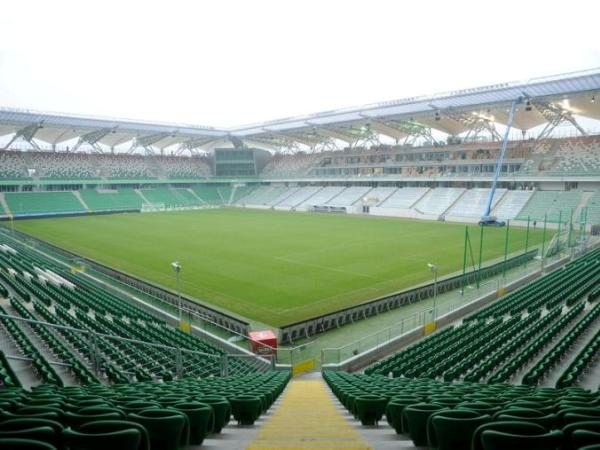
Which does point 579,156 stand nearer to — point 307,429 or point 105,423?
point 307,429

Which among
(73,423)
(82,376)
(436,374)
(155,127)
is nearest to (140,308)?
(82,376)

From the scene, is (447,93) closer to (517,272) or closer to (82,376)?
(517,272)

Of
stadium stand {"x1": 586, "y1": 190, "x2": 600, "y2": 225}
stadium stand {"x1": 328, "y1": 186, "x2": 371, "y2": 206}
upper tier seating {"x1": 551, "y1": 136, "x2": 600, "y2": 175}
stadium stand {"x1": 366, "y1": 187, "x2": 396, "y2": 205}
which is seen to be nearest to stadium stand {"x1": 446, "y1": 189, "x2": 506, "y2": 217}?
upper tier seating {"x1": 551, "y1": 136, "x2": 600, "y2": 175}

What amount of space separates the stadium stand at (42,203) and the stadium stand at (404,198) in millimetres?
47051

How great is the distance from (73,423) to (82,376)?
20.5ft

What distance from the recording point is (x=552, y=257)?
95.7 ft

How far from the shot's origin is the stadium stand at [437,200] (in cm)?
5722

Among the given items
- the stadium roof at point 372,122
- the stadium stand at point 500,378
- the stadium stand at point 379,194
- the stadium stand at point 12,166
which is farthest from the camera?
the stadium stand at point 379,194

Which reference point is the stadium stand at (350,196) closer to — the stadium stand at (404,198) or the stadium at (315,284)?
the stadium at (315,284)

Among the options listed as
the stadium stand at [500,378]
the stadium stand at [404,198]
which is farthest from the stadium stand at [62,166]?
the stadium stand at [500,378]

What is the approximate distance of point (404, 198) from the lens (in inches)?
2489

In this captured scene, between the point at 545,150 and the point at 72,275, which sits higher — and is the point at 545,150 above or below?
above

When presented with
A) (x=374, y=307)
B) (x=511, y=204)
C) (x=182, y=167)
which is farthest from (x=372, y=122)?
(x=374, y=307)

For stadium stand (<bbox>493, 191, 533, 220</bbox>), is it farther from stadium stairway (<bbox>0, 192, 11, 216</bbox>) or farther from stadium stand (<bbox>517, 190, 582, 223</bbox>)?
stadium stairway (<bbox>0, 192, 11, 216</bbox>)
